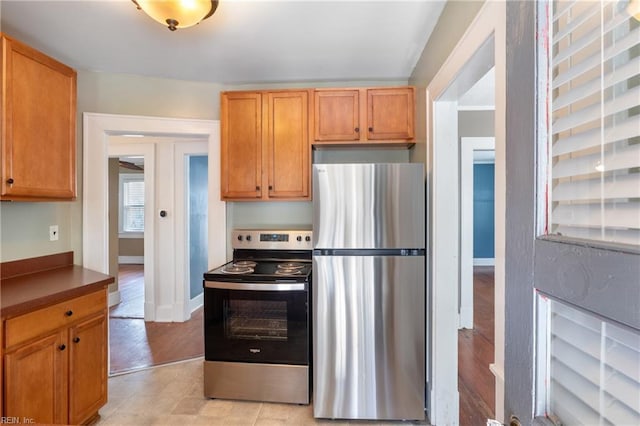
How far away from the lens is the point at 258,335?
6.82 ft

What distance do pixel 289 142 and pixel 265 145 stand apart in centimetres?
19

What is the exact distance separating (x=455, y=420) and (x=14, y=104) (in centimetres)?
316

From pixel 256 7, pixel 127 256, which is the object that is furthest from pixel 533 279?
pixel 127 256

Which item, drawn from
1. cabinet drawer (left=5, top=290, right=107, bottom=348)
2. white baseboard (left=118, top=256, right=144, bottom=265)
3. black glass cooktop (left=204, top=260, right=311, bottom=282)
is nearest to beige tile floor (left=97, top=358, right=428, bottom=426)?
cabinet drawer (left=5, top=290, right=107, bottom=348)

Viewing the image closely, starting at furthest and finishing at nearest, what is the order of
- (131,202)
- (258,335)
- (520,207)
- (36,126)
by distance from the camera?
(131,202)
(258,335)
(36,126)
(520,207)

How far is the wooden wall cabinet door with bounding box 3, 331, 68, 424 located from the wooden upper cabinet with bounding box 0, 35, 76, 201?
2.72 ft

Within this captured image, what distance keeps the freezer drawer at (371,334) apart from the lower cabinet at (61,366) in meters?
1.36

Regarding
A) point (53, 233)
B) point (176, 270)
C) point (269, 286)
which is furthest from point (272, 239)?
point (176, 270)

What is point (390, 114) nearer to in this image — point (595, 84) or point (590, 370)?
point (595, 84)

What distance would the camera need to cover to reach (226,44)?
2035 mm

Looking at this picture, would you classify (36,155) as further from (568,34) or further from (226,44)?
(568,34)

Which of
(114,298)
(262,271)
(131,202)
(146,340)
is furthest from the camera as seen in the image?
(131,202)

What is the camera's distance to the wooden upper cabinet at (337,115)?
7.52 feet

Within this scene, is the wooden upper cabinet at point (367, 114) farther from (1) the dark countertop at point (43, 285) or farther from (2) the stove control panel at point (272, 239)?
(1) the dark countertop at point (43, 285)
